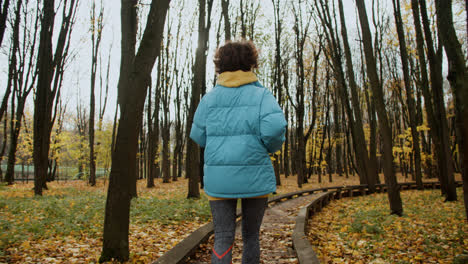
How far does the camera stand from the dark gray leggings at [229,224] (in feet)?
6.33

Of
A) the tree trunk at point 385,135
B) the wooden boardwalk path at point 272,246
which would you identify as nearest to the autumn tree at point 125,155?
the wooden boardwalk path at point 272,246

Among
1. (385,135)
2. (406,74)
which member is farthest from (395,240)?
(406,74)

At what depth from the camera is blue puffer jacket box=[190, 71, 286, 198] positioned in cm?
Answer: 188

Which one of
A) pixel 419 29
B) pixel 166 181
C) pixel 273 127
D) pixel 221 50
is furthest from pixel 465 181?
pixel 166 181

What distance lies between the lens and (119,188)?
321 centimetres

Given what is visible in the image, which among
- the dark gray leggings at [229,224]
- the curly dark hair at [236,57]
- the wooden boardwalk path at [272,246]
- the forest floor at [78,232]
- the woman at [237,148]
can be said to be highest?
the curly dark hair at [236,57]

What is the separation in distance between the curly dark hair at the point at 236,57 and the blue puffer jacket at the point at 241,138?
145 mm

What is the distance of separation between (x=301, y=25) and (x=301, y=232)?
1599 centimetres

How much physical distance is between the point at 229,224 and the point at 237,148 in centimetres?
55

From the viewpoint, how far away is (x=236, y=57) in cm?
212

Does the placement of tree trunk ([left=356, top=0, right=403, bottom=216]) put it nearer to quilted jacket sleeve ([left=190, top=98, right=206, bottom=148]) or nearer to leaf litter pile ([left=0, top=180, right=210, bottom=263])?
leaf litter pile ([left=0, top=180, right=210, bottom=263])

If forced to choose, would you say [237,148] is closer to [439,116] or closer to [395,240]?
[395,240]

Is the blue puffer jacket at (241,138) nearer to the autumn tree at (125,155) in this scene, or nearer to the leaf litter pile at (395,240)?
the autumn tree at (125,155)

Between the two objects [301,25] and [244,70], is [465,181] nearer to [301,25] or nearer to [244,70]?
[244,70]
